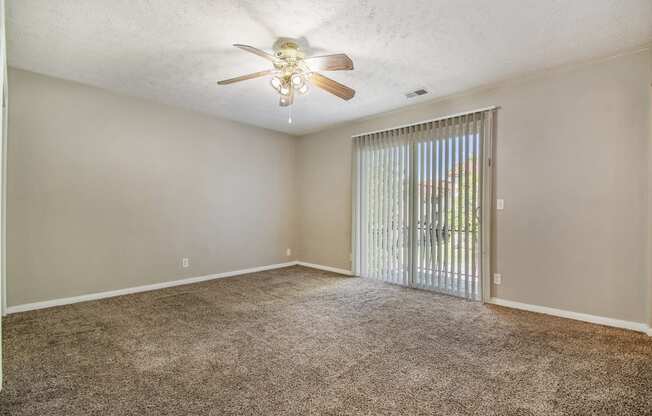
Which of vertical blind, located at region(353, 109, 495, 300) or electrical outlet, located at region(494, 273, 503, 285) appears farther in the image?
vertical blind, located at region(353, 109, 495, 300)

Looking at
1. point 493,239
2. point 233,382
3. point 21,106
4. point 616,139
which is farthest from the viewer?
point 493,239

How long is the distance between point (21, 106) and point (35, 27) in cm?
125

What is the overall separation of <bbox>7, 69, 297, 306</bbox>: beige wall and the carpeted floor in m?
0.62

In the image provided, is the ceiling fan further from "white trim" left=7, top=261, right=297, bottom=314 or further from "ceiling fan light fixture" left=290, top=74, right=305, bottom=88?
"white trim" left=7, top=261, right=297, bottom=314

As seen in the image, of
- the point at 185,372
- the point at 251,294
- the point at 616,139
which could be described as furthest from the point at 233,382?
the point at 616,139

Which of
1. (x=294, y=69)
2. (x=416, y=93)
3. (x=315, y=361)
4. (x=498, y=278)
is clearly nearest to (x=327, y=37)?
(x=294, y=69)

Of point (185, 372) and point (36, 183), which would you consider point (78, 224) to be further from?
point (185, 372)

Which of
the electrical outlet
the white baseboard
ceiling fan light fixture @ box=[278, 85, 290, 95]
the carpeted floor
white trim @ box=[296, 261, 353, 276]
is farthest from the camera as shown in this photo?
white trim @ box=[296, 261, 353, 276]

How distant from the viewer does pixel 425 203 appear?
4.28 m

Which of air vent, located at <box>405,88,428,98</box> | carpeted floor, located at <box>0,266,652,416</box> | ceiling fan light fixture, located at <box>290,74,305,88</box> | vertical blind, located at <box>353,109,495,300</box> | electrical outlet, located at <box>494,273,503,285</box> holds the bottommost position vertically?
carpeted floor, located at <box>0,266,652,416</box>

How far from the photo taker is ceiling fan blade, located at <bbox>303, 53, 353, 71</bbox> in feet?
8.16

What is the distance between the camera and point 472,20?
2.46 m

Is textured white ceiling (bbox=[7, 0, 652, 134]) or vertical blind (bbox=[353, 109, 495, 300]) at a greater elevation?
textured white ceiling (bbox=[7, 0, 652, 134])

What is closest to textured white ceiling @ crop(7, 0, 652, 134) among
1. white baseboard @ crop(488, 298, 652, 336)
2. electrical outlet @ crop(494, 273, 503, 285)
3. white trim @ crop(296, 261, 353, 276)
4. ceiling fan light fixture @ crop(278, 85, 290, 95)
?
ceiling fan light fixture @ crop(278, 85, 290, 95)
